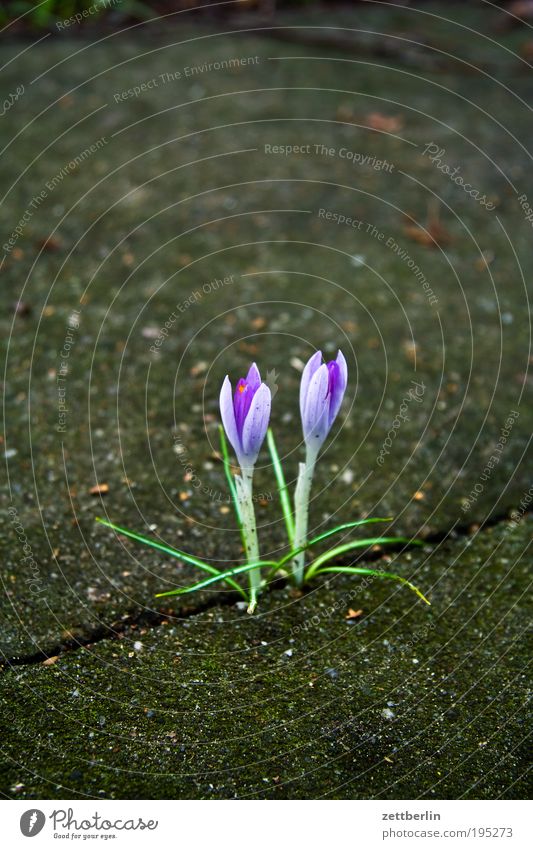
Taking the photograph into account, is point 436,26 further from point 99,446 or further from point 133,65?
point 99,446

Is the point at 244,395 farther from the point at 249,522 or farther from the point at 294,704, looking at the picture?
the point at 294,704

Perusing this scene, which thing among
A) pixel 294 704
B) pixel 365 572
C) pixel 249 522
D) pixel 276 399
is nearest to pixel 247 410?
pixel 249 522

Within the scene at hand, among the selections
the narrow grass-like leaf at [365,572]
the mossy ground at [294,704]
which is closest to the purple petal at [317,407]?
the narrow grass-like leaf at [365,572]

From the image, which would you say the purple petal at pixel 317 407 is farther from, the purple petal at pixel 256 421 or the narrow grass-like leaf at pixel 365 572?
the narrow grass-like leaf at pixel 365 572

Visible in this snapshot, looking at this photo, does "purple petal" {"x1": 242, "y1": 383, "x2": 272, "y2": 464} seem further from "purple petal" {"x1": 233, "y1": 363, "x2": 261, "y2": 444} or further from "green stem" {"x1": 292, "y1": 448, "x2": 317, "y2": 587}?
"green stem" {"x1": 292, "y1": 448, "x2": 317, "y2": 587}

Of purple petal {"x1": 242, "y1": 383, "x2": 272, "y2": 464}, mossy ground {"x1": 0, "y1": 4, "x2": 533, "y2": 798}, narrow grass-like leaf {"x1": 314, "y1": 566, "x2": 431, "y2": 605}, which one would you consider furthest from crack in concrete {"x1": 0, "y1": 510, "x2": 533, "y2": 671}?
purple petal {"x1": 242, "y1": 383, "x2": 272, "y2": 464}

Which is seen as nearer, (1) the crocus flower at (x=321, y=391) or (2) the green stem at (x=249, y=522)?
(1) the crocus flower at (x=321, y=391)
